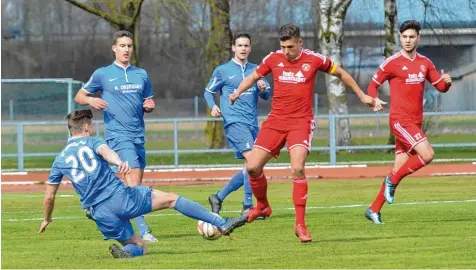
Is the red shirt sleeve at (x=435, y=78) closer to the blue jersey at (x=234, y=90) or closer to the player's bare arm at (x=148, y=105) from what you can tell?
the blue jersey at (x=234, y=90)

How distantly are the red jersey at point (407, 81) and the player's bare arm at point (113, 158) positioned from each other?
4.30 meters

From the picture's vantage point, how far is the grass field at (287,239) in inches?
420

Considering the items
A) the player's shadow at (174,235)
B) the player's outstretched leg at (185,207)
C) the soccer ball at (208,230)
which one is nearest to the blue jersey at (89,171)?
the player's outstretched leg at (185,207)

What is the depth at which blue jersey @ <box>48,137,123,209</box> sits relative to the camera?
11.1 m

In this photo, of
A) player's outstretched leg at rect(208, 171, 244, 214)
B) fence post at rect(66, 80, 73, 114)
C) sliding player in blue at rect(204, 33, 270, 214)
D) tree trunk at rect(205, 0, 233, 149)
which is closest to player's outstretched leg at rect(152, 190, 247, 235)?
player's outstretched leg at rect(208, 171, 244, 214)

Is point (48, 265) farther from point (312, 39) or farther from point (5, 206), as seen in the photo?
point (312, 39)

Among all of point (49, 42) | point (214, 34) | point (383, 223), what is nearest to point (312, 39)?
point (49, 42)

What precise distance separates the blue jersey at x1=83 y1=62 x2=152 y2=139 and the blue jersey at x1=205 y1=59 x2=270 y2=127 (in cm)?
217

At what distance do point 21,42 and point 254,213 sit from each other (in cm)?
5590

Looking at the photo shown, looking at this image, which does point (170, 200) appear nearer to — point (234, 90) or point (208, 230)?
point (208, 230)

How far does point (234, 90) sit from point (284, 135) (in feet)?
9.92

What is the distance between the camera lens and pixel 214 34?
3762 centimetres

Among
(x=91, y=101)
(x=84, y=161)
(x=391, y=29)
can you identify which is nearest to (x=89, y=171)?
(x=84, y=161)

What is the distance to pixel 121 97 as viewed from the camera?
1355 centimetres
